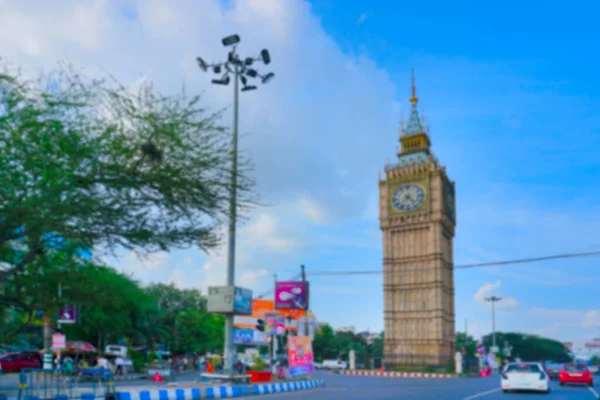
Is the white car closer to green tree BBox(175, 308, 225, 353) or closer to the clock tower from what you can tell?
green tree BBox(175, 308, 225, 353)

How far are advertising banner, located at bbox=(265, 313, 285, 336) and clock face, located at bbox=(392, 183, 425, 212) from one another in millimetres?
44190

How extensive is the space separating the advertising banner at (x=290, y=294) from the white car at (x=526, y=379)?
22404 millimetres

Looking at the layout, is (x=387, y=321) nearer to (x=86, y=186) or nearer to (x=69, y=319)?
(x=69, y=319)

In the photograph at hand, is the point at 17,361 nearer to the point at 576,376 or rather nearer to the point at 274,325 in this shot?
the point at 274,325

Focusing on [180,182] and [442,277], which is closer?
[180,182]

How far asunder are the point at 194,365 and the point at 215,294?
4693cm

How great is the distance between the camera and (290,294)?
43188 millimetres

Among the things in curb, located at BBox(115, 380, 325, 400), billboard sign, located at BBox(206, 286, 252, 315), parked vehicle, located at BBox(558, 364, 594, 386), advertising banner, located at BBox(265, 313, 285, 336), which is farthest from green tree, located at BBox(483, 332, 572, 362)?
billboard sign, located at BBox(206, 286, 252, 315)

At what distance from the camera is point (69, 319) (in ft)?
71.9

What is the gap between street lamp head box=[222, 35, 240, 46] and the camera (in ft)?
61.8

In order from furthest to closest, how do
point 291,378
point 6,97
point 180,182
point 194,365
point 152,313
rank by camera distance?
point 194,365, point 152,313, point 291,378, point 180,182, point 6,97

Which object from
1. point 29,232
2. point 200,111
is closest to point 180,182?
point 200,111

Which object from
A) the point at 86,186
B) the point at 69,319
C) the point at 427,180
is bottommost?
the point at 69,319

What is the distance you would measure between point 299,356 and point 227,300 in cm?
1151
